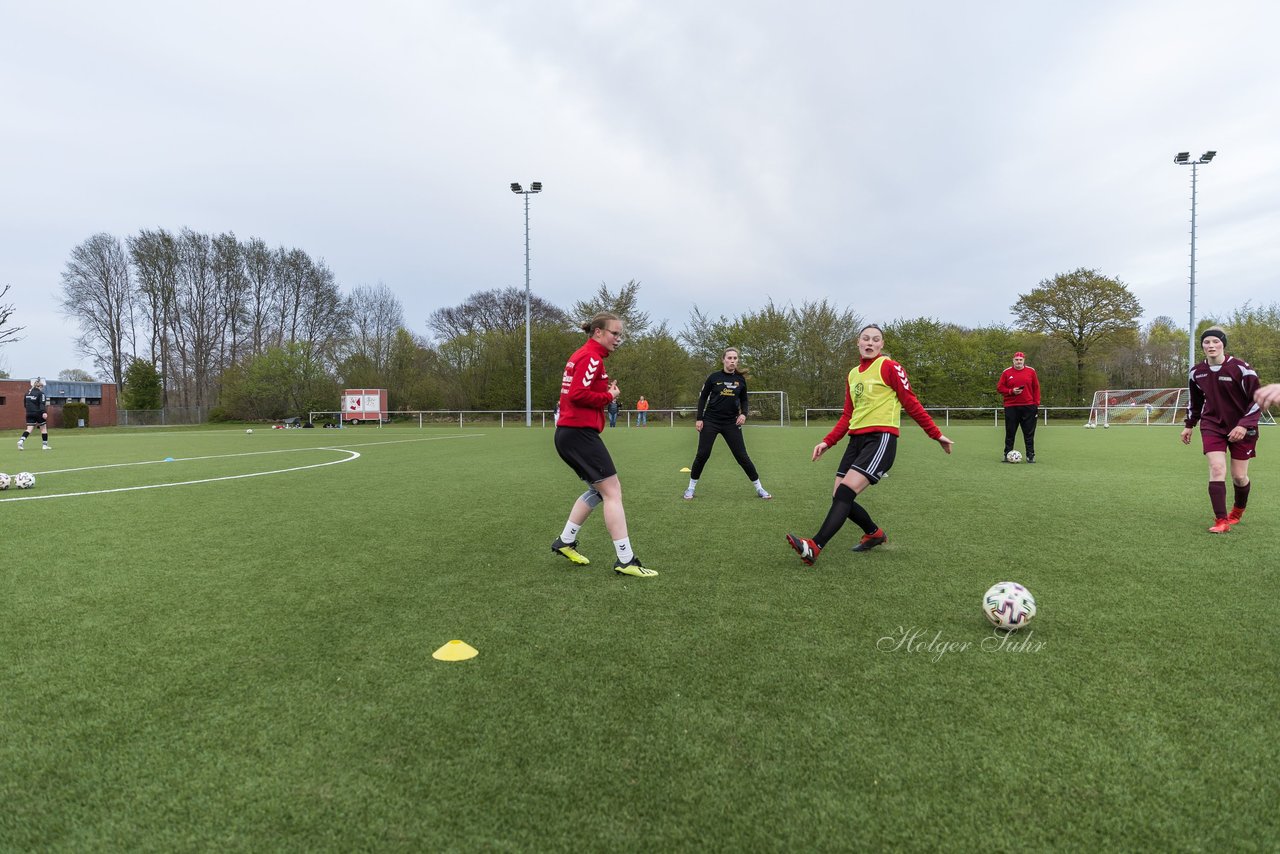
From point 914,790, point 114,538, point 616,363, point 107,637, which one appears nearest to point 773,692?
point 914,790

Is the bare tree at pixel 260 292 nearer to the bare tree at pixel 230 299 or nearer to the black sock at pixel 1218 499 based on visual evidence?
the bare tree at pixel 230 299

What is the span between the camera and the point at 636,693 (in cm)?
276

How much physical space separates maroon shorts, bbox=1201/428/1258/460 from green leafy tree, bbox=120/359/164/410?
60.0 metres

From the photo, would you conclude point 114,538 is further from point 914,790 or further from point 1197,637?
point 1197,637

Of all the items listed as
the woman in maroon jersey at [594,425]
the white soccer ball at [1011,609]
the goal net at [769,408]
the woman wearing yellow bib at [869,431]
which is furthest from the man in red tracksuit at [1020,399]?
the goal net at [769,408]

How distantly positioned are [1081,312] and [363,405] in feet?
149

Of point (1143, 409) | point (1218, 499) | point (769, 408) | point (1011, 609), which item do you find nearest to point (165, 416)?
point (769, 408)

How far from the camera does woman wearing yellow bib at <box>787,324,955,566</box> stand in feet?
16.3

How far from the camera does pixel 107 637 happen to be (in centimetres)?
338

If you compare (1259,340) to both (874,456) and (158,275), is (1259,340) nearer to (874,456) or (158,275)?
(874,456)

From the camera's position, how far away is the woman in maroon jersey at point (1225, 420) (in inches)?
232

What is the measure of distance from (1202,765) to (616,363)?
37960 mm

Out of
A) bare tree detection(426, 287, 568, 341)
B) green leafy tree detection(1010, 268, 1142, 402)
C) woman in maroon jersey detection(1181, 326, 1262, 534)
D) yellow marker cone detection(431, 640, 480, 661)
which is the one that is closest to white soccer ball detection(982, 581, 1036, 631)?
yellow marker cone detection(431, 640, 480, 661)

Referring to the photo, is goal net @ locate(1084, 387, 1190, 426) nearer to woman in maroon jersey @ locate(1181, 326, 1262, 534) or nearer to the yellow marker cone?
woman in maroon jersey @ locate(1181, 326, 1262, 534)
